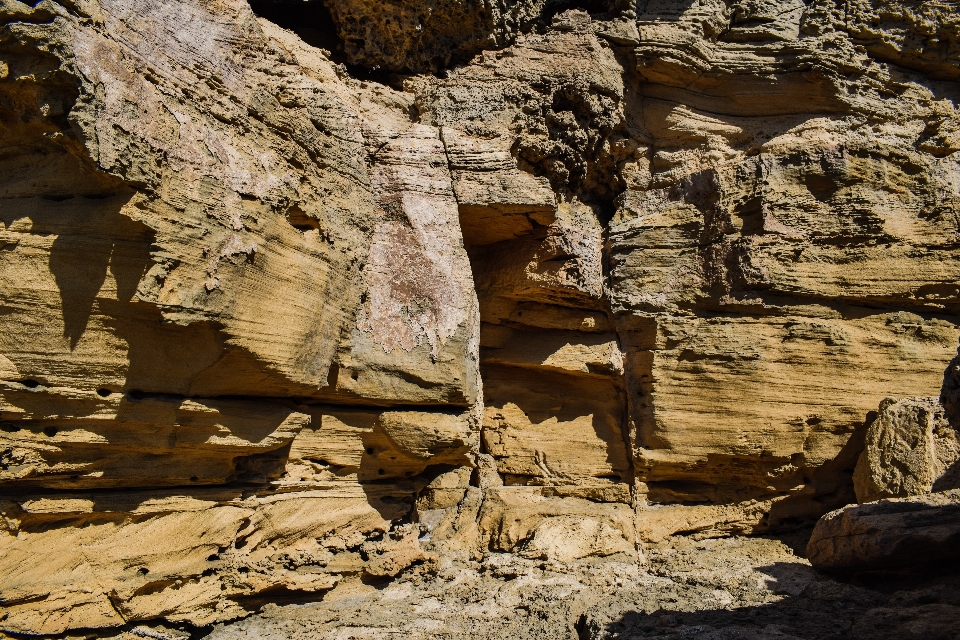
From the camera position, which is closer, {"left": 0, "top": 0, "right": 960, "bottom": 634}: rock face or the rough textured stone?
{"left": 0, "top": 0, "right": 960, "bottom": 634}: rock face

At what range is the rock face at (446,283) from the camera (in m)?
3.57

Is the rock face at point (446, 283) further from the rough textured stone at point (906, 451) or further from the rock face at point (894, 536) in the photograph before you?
the rock face at point (894, 536)

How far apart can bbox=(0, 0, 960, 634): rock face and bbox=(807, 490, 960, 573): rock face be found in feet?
2.59

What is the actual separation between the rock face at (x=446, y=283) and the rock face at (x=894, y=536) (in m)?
0.79

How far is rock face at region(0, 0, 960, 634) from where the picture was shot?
3574 millimetres

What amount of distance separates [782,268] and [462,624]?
Answer: 3.63 m

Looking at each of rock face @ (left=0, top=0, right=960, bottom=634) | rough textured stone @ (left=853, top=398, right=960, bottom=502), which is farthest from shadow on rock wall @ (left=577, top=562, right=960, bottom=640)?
rough textured stone @ (left=853, top=398, right=960, bottom=502)

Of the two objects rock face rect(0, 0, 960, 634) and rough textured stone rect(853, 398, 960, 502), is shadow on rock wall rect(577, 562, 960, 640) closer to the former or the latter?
rock face rect(0, 0, 960, 634)

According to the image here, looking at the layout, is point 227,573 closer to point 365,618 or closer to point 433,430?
point 365,618

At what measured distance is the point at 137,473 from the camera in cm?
400

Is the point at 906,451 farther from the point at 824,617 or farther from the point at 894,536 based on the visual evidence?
the point at 824,617

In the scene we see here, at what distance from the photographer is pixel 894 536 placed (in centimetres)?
395

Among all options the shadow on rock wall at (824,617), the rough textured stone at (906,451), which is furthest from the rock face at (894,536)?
the rough textured stone at (906,451)

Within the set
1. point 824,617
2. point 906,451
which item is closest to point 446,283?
point 824,617
